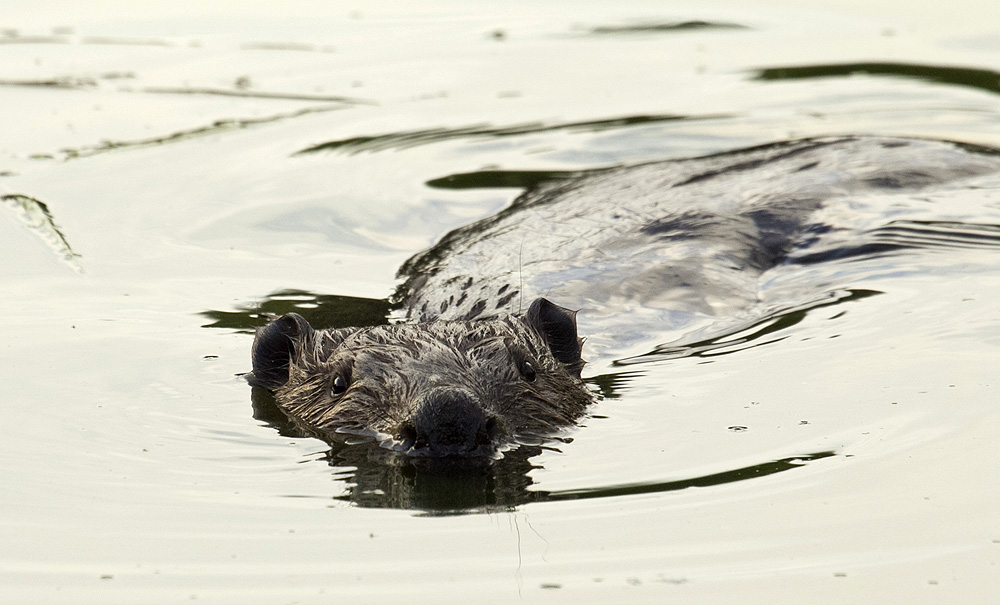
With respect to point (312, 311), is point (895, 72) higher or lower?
higher

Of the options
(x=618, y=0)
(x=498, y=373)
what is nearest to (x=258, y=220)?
(x=498, y=373)

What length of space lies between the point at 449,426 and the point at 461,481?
0.68 feet

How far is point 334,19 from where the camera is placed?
15797 millimetres

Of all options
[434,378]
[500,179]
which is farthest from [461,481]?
[500,179]

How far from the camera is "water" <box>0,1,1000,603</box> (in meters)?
4.18

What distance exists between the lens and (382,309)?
7758 mm

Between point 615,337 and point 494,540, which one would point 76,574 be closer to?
point 494,540

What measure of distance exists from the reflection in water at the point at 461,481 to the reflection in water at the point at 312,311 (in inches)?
89.3

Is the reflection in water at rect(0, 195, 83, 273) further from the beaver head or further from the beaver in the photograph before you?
the beaver head

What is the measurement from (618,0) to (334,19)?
143 inches

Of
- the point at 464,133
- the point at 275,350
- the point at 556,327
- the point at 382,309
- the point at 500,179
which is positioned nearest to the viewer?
the point at 556,327

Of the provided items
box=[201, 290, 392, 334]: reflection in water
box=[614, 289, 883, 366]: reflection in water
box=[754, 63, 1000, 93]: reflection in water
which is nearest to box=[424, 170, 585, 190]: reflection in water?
box=[201, 290, 392, 334]: reflection in water

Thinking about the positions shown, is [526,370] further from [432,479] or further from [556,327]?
[432,479]

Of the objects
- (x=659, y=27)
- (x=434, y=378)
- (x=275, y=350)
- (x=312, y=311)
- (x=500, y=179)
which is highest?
(x=659, y=27)
